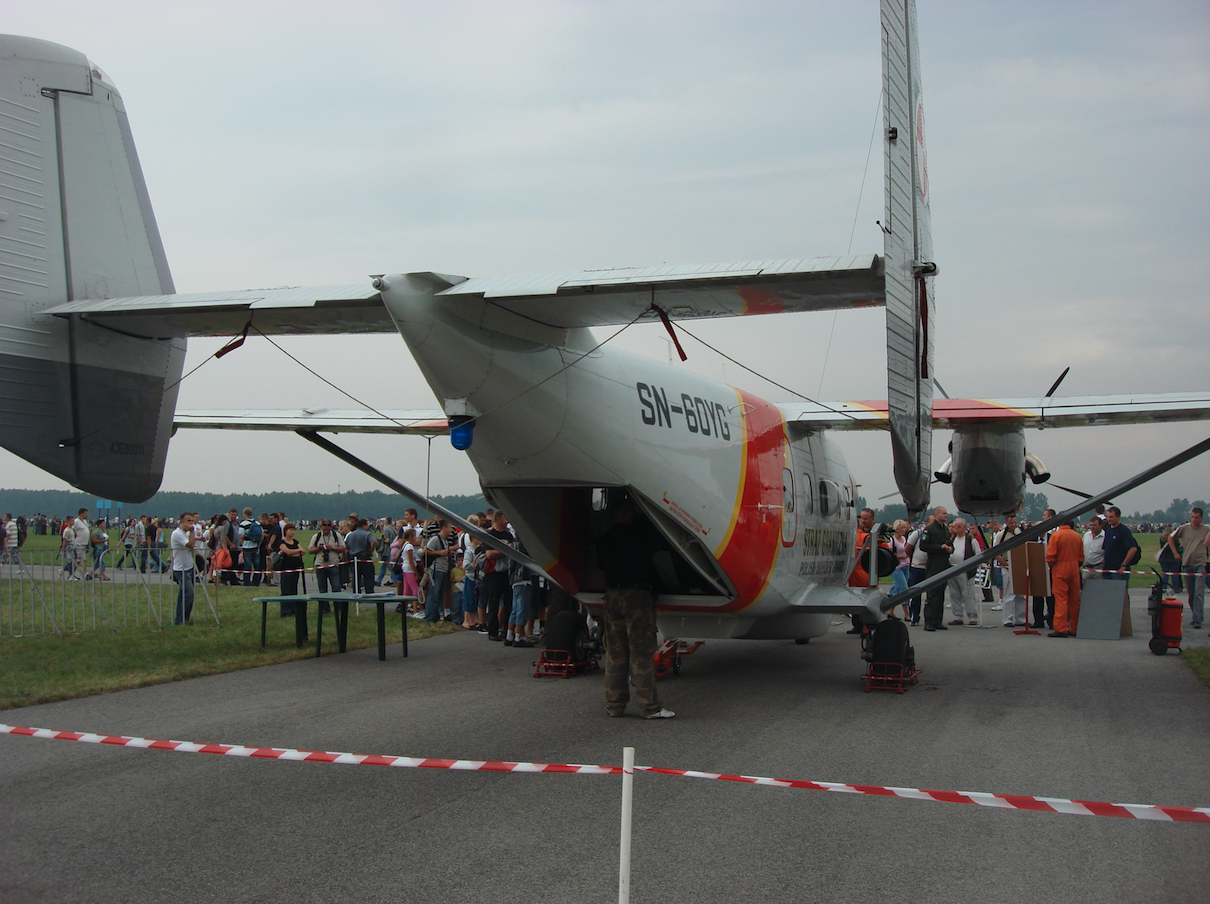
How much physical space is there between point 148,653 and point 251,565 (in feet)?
37.3

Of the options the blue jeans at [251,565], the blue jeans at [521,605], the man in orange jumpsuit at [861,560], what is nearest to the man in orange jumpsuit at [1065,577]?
the man in orange jumpsuit at [861,560]

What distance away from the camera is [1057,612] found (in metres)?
13.9

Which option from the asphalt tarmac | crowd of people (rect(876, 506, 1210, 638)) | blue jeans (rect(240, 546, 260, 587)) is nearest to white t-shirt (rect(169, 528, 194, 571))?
the asphalt tarmac

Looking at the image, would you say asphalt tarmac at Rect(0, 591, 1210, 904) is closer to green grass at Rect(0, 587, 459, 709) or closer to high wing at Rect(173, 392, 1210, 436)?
green grass at Rect(0, 587, 459, 709)

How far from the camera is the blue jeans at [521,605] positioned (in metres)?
12.6

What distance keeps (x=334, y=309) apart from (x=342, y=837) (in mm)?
3214

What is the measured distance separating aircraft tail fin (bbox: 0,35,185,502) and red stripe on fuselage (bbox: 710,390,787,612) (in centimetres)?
515

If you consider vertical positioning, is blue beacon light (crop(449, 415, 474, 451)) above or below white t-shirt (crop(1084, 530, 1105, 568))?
above

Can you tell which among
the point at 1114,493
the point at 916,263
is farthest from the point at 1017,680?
the point at 916,263

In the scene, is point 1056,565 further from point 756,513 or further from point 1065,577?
point 756,513

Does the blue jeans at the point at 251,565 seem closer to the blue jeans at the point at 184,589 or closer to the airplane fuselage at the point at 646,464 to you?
the blue jeans at the point at 184,589

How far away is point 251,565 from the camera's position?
21938mm

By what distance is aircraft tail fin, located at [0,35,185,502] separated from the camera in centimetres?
602

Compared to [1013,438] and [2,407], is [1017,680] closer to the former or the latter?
[1013,438]
